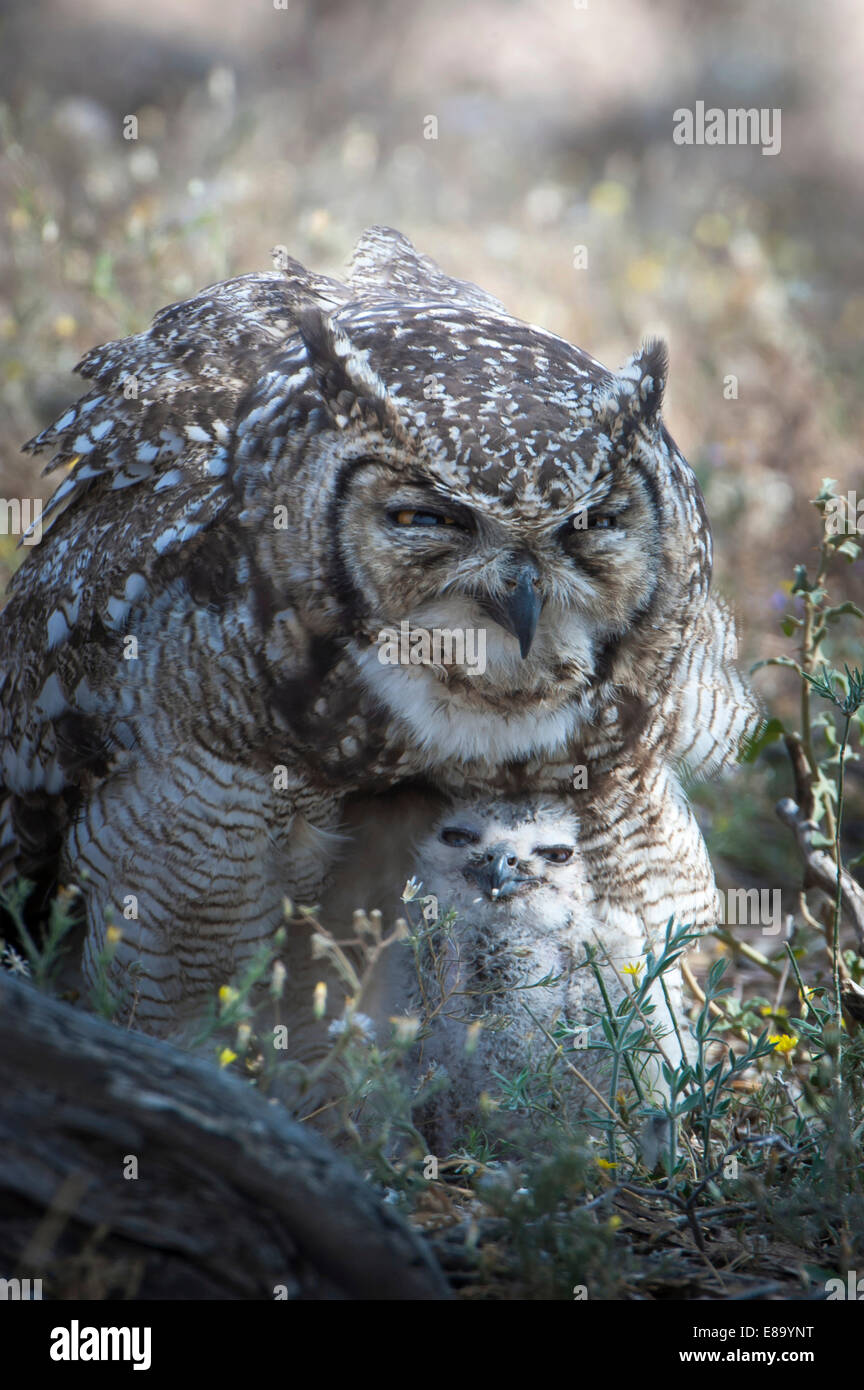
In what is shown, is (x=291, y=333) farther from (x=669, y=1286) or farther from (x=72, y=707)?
(x=669, y=1286)

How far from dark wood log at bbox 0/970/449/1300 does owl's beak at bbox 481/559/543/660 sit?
120 cm

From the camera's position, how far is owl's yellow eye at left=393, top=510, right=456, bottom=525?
8.73 feet

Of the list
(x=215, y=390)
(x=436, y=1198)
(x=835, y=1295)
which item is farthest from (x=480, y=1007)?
(x=215, y=390)

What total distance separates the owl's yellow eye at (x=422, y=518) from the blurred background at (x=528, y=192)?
1.50m

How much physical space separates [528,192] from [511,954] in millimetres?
7338

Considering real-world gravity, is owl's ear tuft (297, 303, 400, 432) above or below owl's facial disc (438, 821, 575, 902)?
above

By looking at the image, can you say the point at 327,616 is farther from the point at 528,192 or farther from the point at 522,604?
the point at 528,192

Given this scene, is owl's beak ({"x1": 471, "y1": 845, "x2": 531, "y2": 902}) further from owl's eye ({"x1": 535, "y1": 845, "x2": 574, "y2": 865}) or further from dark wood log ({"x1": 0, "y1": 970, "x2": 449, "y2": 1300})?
dark wood log ({"x1": 0, "y1": 970, "x2": 449, "y2": 1300})

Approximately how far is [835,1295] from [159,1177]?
119 centimetres

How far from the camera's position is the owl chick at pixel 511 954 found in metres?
3.02
